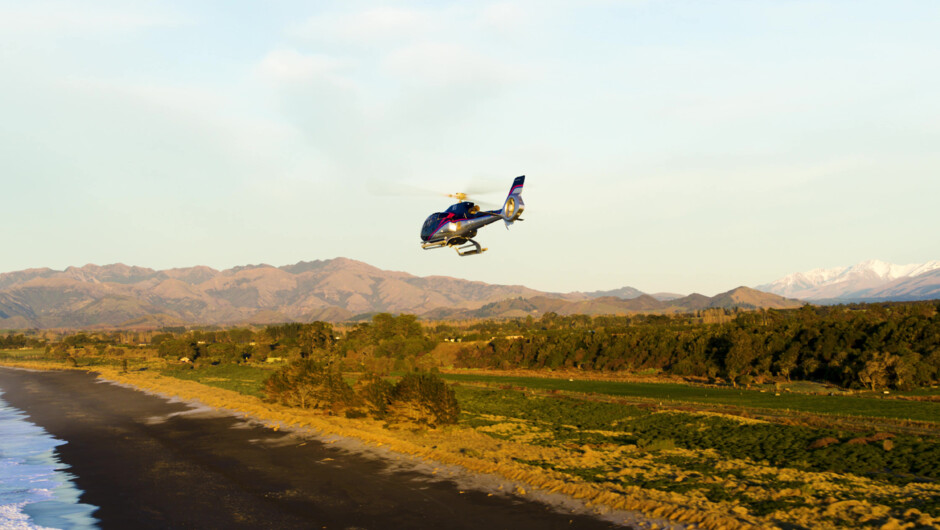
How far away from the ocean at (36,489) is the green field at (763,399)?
133ft

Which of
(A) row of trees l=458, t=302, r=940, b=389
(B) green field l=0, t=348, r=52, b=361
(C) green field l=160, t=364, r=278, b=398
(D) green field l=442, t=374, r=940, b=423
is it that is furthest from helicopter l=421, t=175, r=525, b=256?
(B) green field l=0, t=348, r=52, b=361

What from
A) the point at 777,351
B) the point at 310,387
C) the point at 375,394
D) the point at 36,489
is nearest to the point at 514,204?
the point at 375,394

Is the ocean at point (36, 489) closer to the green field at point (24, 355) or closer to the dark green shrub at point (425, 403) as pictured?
the dark green shrub at point (425, 403)

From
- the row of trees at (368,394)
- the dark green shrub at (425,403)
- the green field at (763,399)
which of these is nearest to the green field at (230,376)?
the row of trees at (368,394)

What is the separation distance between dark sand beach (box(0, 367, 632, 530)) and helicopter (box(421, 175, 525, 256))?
580 inches

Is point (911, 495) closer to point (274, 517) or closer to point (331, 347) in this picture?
point (274, 517)

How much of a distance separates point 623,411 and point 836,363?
29504 mm

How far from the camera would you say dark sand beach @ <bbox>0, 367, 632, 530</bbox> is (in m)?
21.6

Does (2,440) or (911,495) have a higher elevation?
(911,495)

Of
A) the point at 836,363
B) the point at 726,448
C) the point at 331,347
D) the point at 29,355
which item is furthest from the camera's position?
the point at 29,355

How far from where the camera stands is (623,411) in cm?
4472

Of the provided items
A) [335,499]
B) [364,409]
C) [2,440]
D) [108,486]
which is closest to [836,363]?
[364,409]

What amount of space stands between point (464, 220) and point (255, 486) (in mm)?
19750

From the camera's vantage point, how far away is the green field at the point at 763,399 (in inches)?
1621
